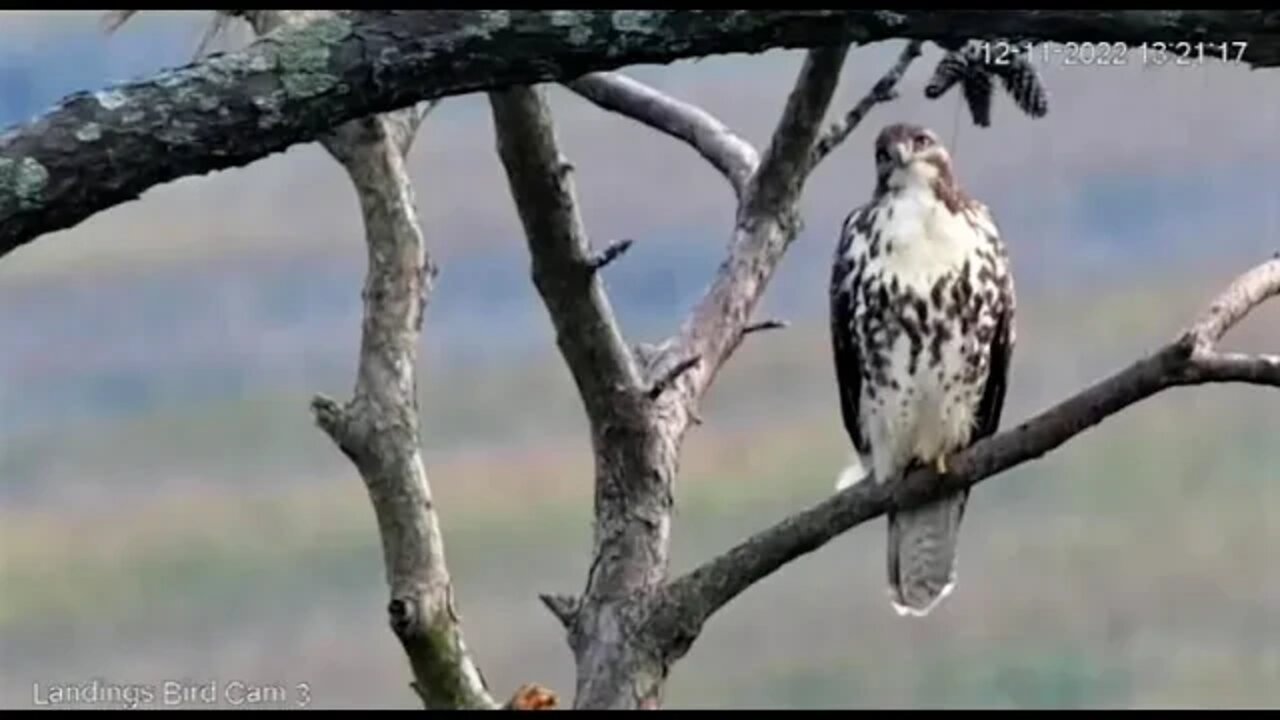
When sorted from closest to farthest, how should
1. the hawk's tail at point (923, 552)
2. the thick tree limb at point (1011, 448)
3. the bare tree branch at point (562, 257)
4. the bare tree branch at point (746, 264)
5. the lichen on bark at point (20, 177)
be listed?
the lichen on bark at point (20, 177) → the thick tree limb at point (1011, 448) → the bare tree branch at point (562, 257) → the bare tree branch at point (746, 264) → the hawk's tail at point (923, 552)

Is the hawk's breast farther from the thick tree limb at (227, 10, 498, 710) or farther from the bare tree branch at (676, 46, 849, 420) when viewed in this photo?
the thick tree limb at (227, 10, 498, 710)

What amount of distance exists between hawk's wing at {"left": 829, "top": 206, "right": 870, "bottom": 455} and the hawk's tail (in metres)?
0.10

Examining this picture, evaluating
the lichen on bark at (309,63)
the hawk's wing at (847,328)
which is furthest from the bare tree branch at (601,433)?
the lichen on bark at (309,63)

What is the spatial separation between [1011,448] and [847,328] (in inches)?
20.1

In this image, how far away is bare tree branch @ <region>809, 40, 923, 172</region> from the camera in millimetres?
1761

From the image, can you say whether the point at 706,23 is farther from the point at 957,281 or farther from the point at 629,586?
the point at 957,281

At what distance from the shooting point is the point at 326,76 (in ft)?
3.43

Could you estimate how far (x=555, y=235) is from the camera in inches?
63.4

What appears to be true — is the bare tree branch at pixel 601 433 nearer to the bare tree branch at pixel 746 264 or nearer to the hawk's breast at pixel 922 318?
the bare tree branch at pixel 746 264

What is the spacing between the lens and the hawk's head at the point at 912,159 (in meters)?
1.90

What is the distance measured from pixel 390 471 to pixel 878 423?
509 mm

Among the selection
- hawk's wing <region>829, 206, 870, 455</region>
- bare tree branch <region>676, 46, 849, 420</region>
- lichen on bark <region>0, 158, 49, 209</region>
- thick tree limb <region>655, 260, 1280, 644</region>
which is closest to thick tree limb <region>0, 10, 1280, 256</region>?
lichen on bark <region>0, 158, 49, 209</region>

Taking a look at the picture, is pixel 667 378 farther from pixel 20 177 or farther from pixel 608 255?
pixel 20 177

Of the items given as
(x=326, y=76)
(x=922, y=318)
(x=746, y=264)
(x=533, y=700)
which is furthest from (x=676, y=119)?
(x=326, y=76)
